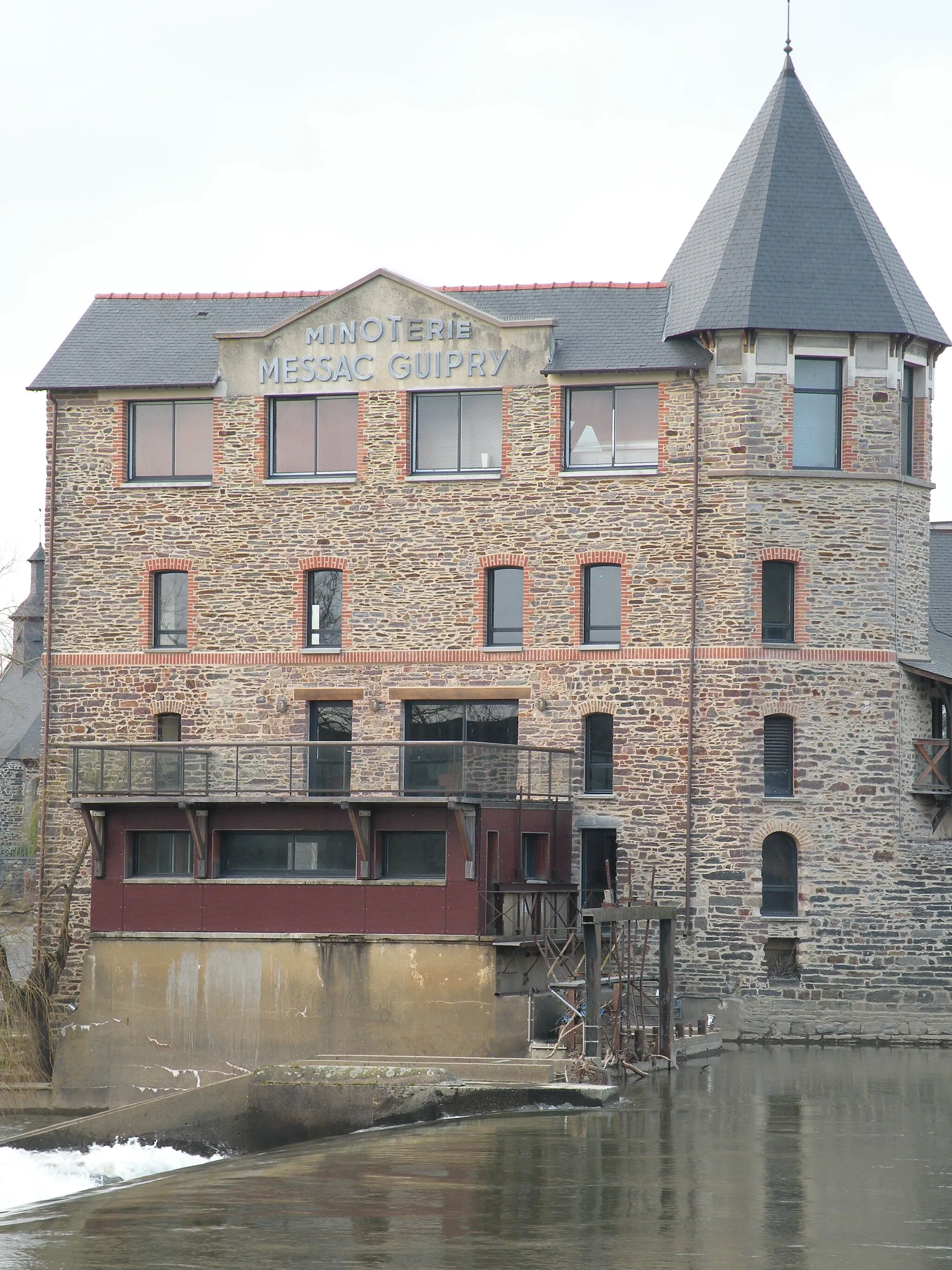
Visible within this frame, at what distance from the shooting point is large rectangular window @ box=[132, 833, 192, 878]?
34.4 meters

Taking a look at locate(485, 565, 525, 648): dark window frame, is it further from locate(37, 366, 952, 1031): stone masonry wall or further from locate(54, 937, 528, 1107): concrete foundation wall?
locate(54, 937, 528, 1107): concrete foundation wall

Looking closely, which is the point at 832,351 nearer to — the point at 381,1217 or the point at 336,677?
the point at 336,677

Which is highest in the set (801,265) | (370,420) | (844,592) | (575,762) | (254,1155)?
(801,265)

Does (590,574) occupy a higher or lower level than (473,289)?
lower

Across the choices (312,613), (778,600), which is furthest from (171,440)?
(778,600)

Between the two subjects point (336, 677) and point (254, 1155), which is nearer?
point (254, 1155)

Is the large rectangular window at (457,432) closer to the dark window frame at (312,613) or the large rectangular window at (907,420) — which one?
the dark window frame at (312,613)

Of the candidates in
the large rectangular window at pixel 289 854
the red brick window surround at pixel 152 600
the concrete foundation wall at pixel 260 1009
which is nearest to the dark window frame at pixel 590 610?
the large rectangular window at pixel 289 854

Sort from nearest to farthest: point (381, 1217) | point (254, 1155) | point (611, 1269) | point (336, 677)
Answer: point (611, 1269)
point (381, 1217)
point (254, 1155)
point (336, 677)

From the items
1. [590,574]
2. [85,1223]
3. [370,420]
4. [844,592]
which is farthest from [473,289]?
[85,1223]

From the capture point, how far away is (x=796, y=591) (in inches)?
1387

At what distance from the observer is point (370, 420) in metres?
37.1

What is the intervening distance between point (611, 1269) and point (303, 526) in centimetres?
2166

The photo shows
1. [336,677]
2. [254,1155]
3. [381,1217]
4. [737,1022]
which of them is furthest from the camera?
[336,677]
